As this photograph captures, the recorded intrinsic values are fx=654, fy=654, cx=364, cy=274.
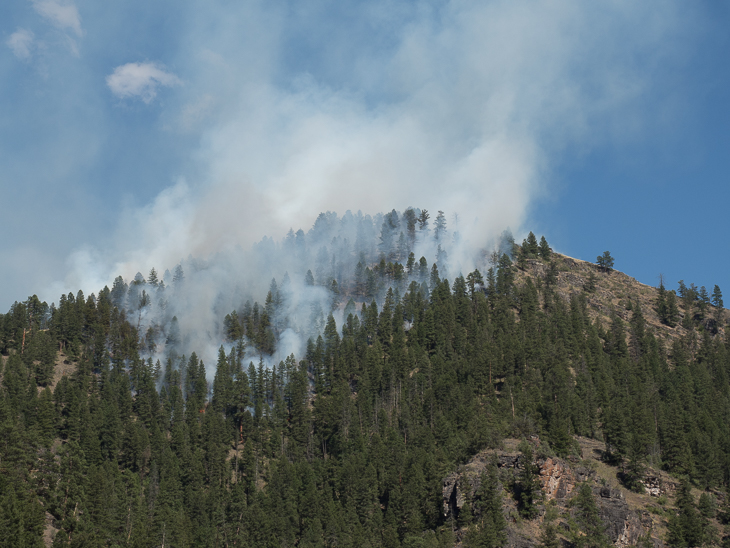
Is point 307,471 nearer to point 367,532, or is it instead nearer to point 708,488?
point 367,532

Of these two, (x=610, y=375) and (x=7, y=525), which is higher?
(x=610, y=375)

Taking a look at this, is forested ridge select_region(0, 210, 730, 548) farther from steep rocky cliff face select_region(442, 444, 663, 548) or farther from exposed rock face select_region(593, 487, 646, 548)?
exposed rock face select_region(593, 487, 646, 548)

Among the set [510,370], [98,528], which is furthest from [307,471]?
[510,370]

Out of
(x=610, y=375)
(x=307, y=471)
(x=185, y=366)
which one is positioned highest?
(x=185, y=366)

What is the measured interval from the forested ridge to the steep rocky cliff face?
5.46 ft

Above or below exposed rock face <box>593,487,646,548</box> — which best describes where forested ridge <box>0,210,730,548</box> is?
above

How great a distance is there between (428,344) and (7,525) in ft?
366

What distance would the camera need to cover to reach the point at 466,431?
125 meters

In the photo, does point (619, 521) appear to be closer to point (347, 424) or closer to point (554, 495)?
point (554, 495)

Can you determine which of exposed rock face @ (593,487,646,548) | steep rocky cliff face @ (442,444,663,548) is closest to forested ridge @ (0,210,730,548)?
steep rocky cliff face @ (442,444,663,548)

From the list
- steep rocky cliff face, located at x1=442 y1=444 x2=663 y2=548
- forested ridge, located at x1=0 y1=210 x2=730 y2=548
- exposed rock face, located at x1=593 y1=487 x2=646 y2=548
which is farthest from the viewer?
forested ridge, located at x1=0 y1=210 x2=730 y2=548

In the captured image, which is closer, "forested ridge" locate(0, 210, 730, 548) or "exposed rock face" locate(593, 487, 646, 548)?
"exposed rock face" locate(593, 487, 646, 548)

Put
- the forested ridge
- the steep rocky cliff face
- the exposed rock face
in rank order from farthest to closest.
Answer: the forested ridge, the steep rocky cliff face, the exposed rock face

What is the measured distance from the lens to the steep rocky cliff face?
9425 centimetres
